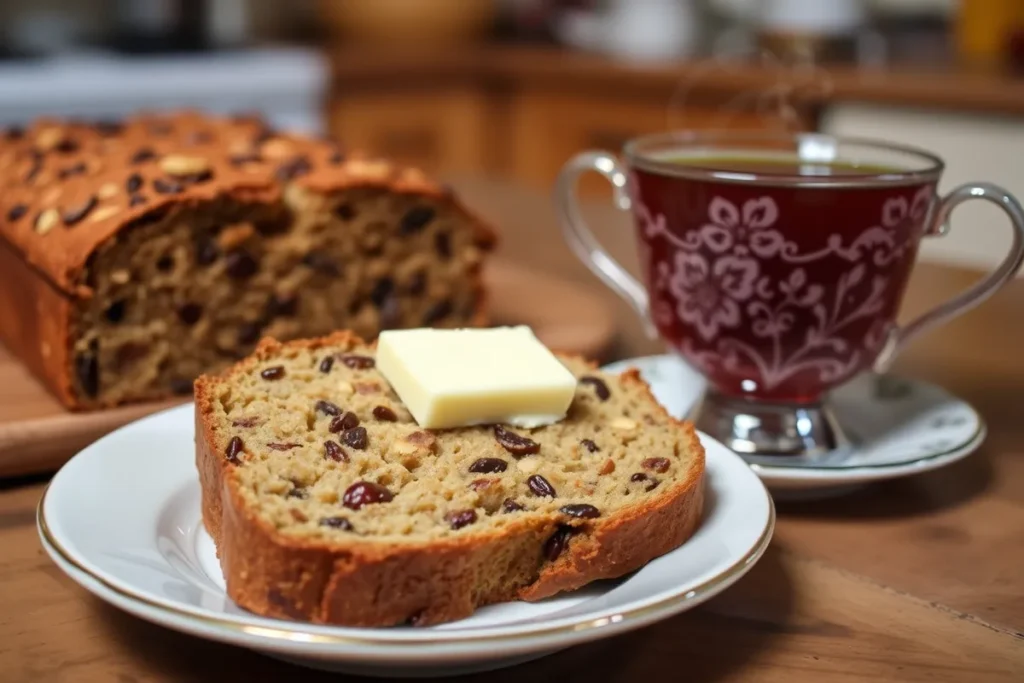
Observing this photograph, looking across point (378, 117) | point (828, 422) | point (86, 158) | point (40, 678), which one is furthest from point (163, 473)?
point (378, 117)

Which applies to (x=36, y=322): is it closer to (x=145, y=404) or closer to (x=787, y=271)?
(x=145, y=404)

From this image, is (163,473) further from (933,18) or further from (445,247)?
(933,18)

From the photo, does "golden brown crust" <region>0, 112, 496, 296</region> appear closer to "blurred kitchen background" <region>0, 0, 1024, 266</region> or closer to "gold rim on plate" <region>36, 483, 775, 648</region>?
"gold rim on plate" <region>36, 483, 775, 648</region>

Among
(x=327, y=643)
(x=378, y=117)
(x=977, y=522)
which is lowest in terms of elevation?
(x=378, y=117)

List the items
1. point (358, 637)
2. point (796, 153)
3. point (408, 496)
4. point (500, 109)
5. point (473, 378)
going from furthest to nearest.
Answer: point (500, 109)
point (796, 153)
point (473, 378)
point (408, 496)
point (358, 637)

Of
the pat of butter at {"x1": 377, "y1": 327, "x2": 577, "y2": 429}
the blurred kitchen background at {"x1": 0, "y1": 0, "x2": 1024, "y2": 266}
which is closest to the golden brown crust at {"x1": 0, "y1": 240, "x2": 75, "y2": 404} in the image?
the pat of butter at {"x1": 377, "y1": 327, "x2": 577, "y2": 429}

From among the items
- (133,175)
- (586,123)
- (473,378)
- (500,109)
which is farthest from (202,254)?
(500,109)
